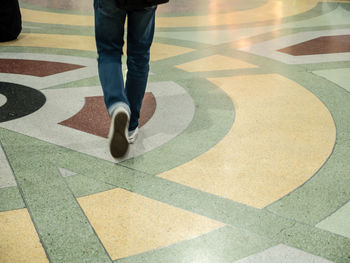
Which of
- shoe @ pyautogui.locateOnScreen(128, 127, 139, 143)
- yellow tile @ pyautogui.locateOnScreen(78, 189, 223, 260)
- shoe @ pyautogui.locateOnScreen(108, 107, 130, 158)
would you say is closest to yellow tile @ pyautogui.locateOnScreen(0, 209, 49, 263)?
yellow tile @ pyautogui.locateOnScreen(78, 189, 223, 260)

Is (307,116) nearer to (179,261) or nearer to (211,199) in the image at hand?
(211,199)

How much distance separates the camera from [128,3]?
2326mm

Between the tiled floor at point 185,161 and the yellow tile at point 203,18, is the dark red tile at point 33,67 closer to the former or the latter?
the tiled floor at point 185,161

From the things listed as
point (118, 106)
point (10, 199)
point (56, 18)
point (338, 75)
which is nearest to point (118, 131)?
point (118, 106)

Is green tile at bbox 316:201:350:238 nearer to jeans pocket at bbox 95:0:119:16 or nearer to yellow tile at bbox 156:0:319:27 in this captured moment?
jeans pocket at bbox 95:0:119:16

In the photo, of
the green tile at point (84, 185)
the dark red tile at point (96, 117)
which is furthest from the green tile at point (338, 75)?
the green tile at point (84, 185)

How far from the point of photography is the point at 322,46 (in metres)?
5.23

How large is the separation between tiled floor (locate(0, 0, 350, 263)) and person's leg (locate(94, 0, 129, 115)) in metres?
0.37

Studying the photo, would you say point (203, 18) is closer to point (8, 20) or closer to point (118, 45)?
point (8, 20)

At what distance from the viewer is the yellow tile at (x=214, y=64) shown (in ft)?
14.5

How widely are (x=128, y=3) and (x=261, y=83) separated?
1912mm

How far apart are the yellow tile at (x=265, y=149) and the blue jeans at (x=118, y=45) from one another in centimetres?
50

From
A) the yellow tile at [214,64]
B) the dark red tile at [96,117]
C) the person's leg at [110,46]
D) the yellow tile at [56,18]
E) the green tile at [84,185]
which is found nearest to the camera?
the green tile at [84,185]

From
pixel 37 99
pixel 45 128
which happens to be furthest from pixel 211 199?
pixel 37 99
